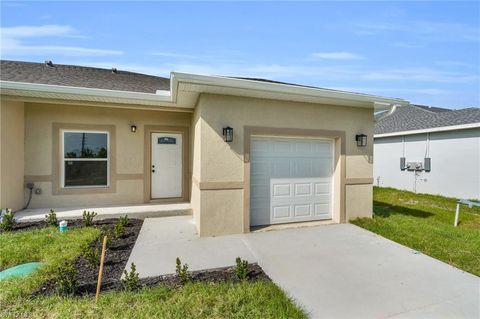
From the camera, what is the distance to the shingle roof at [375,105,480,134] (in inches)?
429

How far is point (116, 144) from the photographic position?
6.77m

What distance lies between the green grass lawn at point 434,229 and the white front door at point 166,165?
5.18m

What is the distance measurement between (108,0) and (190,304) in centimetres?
624

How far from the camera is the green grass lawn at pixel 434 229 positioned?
4129mm

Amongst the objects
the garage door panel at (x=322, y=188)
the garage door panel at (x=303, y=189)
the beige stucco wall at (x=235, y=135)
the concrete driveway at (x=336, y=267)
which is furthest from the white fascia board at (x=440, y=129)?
the garage door panel at (x=303, y=189)

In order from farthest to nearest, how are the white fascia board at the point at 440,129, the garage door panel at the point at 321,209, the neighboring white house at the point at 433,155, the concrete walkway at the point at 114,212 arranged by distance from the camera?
the neighboring white house at the point at 433,155
the white fascia board at the point at 440,129
the garage door panel at the point at 321,209
the concrete walkway at the point at 114,212

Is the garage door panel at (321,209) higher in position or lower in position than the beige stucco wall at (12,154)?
lower

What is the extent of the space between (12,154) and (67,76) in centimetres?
304

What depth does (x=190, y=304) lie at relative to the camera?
103 inches

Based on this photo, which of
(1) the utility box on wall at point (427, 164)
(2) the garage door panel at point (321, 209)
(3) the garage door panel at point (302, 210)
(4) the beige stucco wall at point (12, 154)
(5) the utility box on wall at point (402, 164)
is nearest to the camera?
(4) the beige stucco wall at point (12, 154)

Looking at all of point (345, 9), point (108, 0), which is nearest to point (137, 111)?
point (108, 0)

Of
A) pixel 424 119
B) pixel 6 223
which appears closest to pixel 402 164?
pixel 424 119

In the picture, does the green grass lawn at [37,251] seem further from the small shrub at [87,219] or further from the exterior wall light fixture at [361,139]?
the exterior wall light fixture at [361,139]

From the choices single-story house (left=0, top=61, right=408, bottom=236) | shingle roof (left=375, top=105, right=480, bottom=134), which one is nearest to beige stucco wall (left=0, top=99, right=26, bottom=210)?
single-story house (left=0, top=61, right=408, bottom=236)
